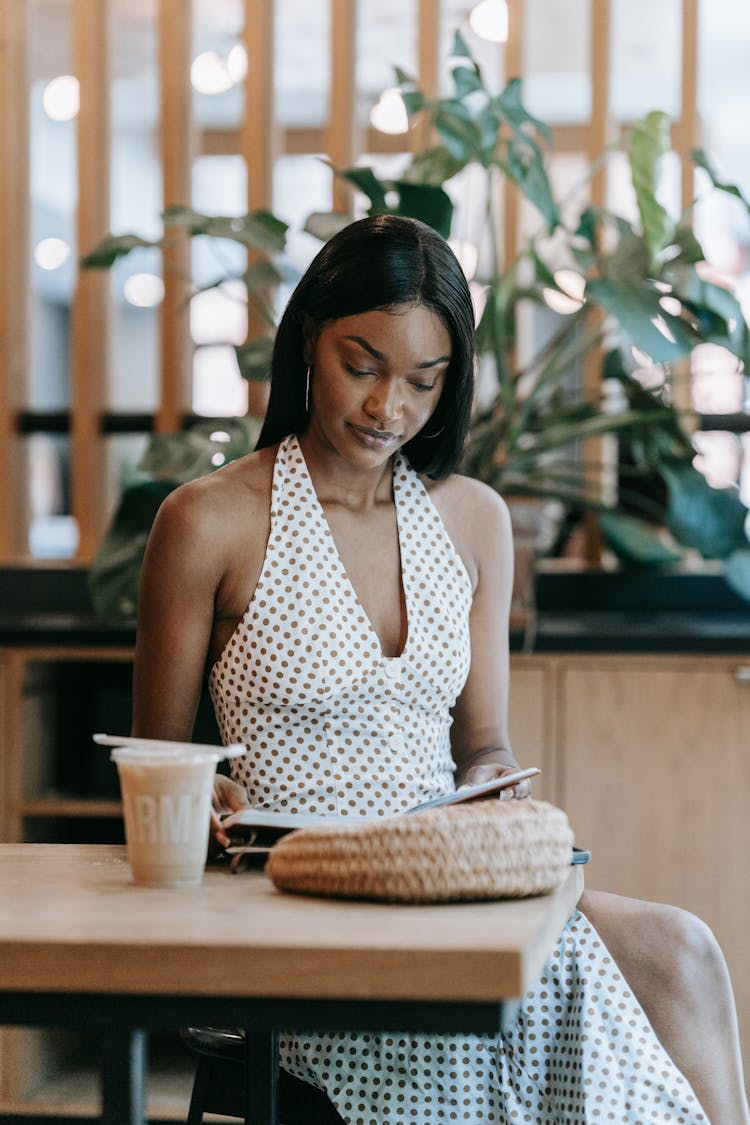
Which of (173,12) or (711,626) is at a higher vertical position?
(173,12)

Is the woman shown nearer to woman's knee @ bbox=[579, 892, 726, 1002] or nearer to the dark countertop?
woman's knee @ bbox=[579, 892, 726, 1002]

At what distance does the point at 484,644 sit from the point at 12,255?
2261 mm

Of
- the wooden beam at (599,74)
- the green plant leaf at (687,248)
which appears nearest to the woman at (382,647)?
the green plant leaf at (687,248)

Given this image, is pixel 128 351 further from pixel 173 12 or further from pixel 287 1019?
pixel 287 1019

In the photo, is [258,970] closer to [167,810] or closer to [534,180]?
[167,810]

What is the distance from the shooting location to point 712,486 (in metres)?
2.98

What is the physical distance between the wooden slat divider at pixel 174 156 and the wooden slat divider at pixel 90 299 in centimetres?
17

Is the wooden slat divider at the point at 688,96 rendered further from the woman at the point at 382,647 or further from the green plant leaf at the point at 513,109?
the woman at the point at 382,647

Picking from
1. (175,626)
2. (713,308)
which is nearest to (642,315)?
(713,308)

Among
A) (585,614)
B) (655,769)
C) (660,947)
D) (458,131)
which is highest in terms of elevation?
(458,131)

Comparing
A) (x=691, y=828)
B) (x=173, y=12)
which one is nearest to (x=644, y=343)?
(x=691, y=828)

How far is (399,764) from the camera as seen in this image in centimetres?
165

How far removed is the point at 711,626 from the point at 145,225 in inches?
122

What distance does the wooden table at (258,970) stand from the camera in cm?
95
